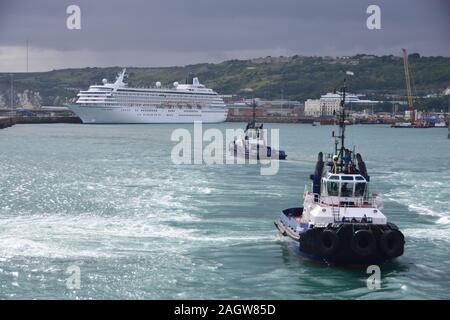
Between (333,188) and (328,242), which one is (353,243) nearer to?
(328,242)

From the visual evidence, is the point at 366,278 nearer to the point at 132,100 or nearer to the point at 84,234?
the point at 84,234

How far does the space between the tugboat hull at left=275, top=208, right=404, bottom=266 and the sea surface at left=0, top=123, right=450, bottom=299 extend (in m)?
0.48

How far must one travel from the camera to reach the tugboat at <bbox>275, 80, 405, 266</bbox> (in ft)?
87.3

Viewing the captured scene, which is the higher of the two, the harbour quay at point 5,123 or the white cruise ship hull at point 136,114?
the white cruise ship hull at point 136,114

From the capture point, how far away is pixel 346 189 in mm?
28906

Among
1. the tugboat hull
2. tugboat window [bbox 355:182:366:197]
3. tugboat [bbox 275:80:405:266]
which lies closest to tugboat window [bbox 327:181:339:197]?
tugboat [bbox 275:80:405:266]

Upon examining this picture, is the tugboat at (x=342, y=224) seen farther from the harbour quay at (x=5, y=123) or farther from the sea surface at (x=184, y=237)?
the harbour quay at (x=5, y=123)

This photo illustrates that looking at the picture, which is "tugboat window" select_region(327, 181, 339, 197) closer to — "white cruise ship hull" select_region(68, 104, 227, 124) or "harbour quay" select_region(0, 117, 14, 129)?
"harbour quay" select_region(0, 117, 14, 129)

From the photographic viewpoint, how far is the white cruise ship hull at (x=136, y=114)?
175375 millimetres

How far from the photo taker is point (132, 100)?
180500mm

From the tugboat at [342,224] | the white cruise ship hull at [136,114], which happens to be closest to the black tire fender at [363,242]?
the tugboat at [342,224]

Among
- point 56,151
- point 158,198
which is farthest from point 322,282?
point 56,151

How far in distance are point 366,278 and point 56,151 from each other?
2599 inches

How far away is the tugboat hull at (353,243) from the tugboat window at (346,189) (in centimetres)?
201
